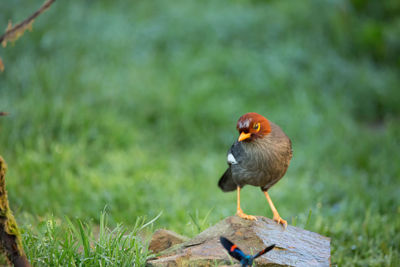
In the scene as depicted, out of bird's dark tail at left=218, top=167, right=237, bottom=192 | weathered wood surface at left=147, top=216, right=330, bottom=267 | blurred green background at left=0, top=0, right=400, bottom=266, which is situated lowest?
weathered wood surface at left=147, top=216, right=330, bottom=267

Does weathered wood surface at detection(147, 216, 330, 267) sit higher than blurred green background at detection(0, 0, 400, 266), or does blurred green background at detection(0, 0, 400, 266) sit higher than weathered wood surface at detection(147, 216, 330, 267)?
blurred green background at detection(0, 0, 400, 266)

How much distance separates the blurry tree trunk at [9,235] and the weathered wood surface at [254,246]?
30.3 inches

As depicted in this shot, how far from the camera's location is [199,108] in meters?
7.93

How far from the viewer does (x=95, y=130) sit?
6.69m

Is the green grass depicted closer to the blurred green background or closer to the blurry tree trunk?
the blurry tree trunk

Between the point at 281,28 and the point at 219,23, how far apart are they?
4.43ft

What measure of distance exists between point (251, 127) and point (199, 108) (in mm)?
4947

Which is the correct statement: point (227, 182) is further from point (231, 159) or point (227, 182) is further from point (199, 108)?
point (199, 108)

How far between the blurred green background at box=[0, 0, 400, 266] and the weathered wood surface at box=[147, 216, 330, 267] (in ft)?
1.95

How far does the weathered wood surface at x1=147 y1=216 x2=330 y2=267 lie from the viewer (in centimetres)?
286

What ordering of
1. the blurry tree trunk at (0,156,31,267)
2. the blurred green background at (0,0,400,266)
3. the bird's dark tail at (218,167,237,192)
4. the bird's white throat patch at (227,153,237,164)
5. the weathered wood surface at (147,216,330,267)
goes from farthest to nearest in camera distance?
the blurred green background at (0,0,400,266) < the bird's dark tail at (218,167,237,192) < the bird's white throat patch at (227,153,237,164) < the weathered wood surface at (147,216,330,267) < the blurry tree trunk at (0,156,31,267)

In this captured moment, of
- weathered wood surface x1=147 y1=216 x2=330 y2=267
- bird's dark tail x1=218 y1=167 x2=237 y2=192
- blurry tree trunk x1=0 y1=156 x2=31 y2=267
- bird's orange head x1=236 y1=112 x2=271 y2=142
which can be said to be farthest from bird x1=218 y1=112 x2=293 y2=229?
blurry tree trunk x1=0 y1=156 x2=31 y2=267

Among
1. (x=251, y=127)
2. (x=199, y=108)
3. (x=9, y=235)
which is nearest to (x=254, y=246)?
(x=251, y=127)

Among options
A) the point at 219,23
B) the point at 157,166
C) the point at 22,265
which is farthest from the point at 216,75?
the point at 22,265
